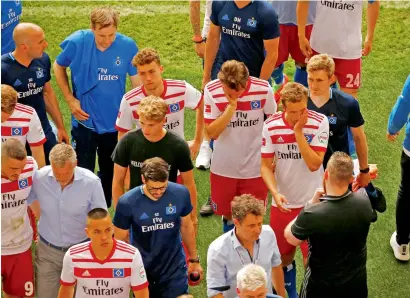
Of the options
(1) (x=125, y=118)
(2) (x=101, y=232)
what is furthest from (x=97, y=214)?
(1) (x=125, y=118)

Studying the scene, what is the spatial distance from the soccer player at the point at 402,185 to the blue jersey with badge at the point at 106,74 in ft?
7.08

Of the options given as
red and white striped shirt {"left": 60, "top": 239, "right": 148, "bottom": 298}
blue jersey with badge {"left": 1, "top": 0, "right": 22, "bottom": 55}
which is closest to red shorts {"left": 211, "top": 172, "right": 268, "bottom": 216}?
red and white striped shirt {"left": 60, "top": 239, "right": 148, "bottom": 298}

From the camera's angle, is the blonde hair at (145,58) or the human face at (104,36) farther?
the human face at (104,36)

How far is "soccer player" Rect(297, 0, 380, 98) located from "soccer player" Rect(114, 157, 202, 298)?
277 cm

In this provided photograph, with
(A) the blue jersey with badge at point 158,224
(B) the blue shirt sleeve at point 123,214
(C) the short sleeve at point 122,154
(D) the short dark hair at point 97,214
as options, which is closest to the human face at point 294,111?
(A) the blue jersey with badge at point 158,224

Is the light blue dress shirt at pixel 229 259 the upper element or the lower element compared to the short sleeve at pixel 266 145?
lower

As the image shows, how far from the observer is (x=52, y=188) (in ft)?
19.7

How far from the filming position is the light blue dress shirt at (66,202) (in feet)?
19.7

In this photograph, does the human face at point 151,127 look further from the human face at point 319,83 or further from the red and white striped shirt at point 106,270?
the human face at point 319,83

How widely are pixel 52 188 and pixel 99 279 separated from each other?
0.79m

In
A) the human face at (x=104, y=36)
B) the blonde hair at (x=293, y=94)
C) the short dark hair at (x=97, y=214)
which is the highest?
the human face at (x=104, y=36)

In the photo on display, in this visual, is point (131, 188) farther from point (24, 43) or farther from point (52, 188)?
point (24, 43)

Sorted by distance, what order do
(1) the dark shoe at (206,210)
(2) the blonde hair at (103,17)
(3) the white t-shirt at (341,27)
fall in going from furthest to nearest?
(3) the white t-shirt at (341,27) → (1) the dark shoe at (206,210) → (2) the blonde hair at (103,17)

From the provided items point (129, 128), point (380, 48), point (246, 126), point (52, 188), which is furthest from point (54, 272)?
point (380, 48)
